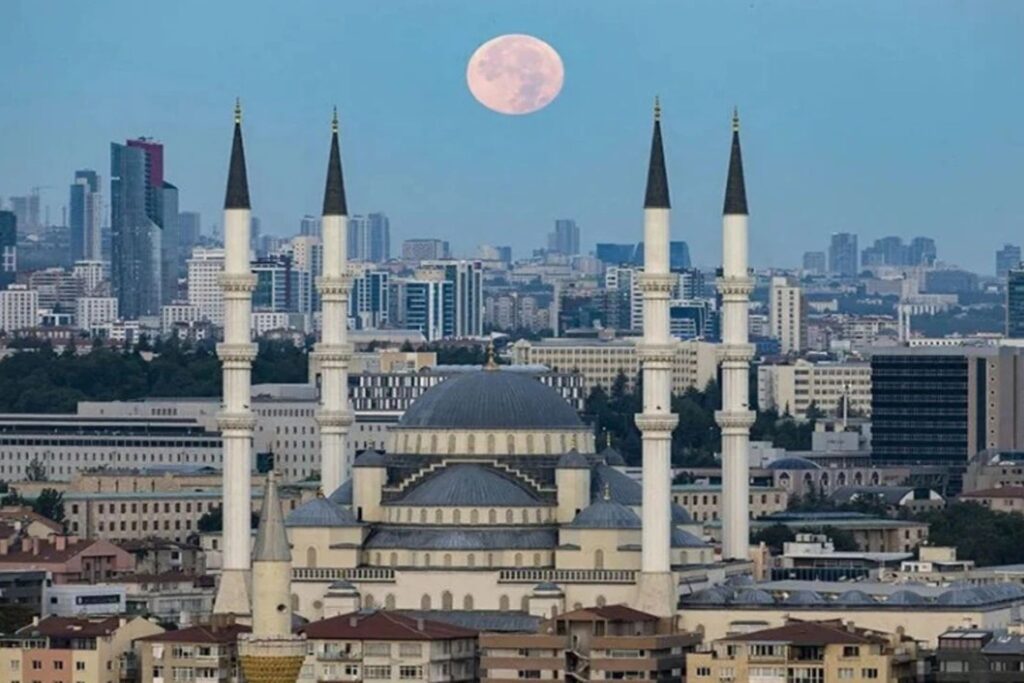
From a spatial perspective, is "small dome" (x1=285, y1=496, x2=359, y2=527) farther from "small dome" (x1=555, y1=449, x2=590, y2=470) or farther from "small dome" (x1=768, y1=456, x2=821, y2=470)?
"small dome" (x1=768, y1=456, x2=821, y2=470)

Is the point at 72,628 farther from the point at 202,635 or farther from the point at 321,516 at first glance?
the point at 321,516

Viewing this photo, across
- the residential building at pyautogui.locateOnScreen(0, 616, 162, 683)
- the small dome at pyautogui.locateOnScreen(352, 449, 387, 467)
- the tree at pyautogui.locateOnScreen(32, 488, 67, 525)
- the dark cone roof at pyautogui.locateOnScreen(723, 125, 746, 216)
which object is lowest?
the residential building at pyautogui.locateOnScreen(0, 616, 162, 683)

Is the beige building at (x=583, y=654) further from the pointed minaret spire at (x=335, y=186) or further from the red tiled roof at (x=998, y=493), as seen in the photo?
the red tiled roof at (x=998, y=493)

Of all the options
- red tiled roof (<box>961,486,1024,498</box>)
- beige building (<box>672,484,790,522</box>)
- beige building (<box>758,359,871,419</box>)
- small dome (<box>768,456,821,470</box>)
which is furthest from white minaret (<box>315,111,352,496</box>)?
beige building (<box>758,359,871,419</box>)

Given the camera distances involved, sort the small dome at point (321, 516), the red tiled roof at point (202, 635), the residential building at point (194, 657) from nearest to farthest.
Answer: the residential building at point (194, 657)
the red tiled roof at point (202, 635)
the small dome at point (321, 516)

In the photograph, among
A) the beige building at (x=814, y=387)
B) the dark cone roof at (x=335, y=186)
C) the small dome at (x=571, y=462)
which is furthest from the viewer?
the beige building at (x=814, y=387)

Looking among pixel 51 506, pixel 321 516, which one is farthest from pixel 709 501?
pixel 321 516

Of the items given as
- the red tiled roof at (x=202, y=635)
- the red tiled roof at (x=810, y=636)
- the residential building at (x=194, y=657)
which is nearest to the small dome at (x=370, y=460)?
the red tiled roof at (x=202, y=635)

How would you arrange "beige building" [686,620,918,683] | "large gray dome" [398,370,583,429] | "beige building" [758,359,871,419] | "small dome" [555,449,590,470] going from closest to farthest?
"beige building" [686,620,918,683] < "small dome" [555,449,590,470] < "large gray dome" [398,370,583,429] < "beige building" [758,359,871,419]
